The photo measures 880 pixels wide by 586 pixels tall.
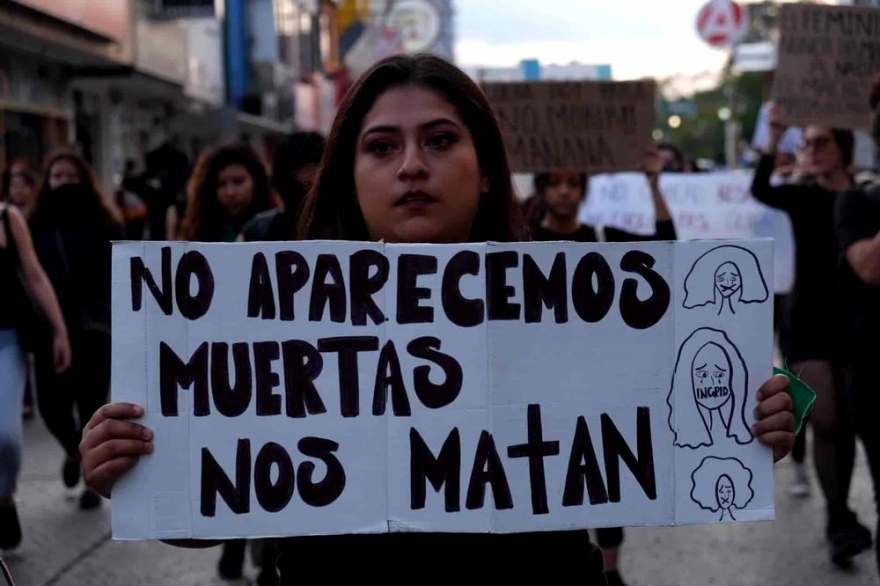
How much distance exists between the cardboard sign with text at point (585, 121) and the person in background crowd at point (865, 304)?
7.75ft

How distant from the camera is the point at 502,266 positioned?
89.7 inches

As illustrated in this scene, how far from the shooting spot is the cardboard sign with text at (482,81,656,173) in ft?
23.0

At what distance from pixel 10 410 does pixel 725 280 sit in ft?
14.2

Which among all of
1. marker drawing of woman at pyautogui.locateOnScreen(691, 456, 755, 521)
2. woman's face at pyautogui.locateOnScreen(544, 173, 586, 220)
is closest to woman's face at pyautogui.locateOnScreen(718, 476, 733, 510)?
marker drawing of woman at pyautogui.locateOnScreen(691, 456, 755, 521)

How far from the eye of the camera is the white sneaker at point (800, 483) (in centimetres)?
728

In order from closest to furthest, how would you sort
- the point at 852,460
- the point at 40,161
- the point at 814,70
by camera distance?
1. the point at 852,460
2. the point at 814,70
3. the point at 40,161

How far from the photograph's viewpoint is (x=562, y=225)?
591 centimetres

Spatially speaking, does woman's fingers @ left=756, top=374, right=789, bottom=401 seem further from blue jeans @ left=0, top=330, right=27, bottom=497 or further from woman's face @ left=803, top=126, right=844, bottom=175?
blue jeans @ left=0, top=330, right=27, bottom=497

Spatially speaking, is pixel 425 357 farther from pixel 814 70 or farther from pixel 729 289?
pixel 814 70

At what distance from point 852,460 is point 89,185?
4505 millimetres

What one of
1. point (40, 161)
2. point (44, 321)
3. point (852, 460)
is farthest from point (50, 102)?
point (852, 460)

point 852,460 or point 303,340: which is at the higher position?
point 303,340

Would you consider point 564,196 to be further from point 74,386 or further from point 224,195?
point 74,386

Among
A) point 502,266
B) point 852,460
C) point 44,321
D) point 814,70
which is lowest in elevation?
point 852,460
